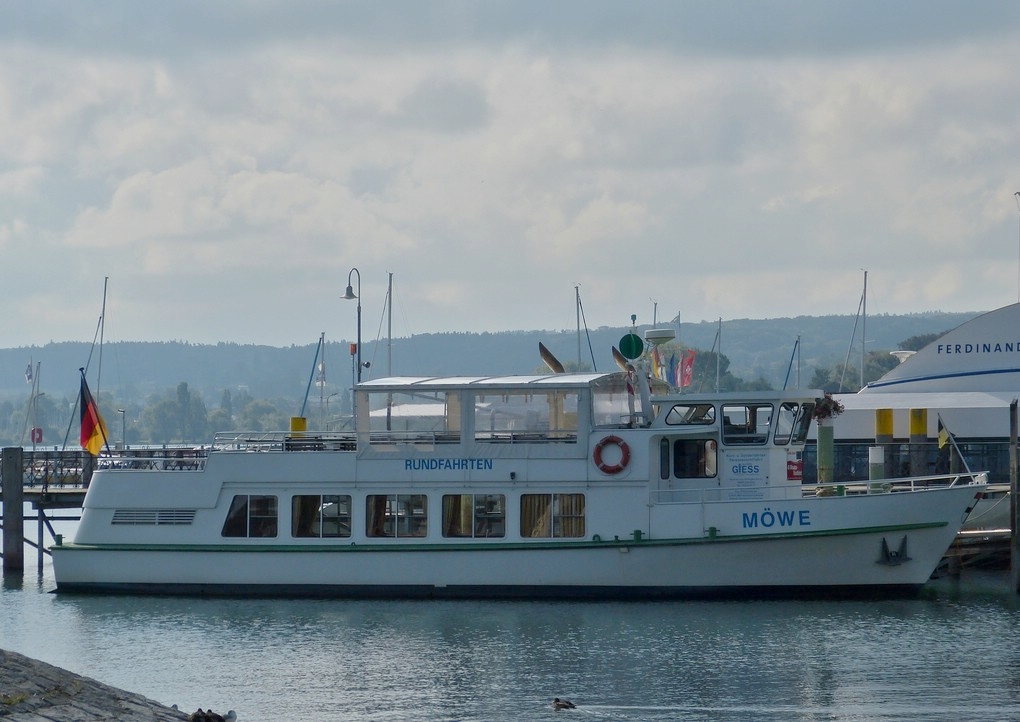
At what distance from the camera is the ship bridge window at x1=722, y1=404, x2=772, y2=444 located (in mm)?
28156

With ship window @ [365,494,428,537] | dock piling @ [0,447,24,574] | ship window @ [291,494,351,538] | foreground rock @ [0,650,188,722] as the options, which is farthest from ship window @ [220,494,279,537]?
foreground rock @ [0,650,188,722]

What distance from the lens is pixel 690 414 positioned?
28328 mm

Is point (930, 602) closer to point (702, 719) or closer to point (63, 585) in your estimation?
point (702, 719)

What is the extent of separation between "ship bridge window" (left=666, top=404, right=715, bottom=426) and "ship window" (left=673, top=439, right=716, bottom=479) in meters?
0.37

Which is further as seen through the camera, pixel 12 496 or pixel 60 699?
pixel 12 496

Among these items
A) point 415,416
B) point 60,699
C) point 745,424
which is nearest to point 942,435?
point 745,424

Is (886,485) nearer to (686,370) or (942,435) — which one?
(942,435)

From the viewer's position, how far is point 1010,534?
28.9 meters

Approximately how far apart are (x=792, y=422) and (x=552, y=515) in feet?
16.5

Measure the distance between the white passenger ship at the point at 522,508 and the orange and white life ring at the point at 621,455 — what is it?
38mm

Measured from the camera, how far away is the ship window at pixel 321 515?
2902cm

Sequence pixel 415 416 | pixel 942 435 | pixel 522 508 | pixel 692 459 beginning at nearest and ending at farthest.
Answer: pixel 522 508
pixel 692 459
pixel 415 416
pixel 942 435

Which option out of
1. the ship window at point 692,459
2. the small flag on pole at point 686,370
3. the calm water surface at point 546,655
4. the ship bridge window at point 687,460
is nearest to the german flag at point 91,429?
the calm water surface at point 546,655

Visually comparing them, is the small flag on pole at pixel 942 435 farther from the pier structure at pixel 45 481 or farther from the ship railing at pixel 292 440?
the pier structure at pixel 45 481
